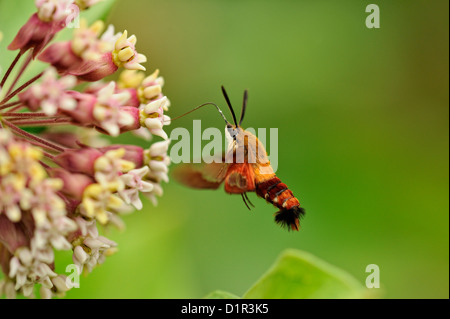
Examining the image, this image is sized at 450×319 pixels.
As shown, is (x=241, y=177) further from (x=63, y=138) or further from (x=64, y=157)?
(x=63, y=138)

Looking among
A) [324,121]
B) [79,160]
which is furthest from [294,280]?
[324,121]

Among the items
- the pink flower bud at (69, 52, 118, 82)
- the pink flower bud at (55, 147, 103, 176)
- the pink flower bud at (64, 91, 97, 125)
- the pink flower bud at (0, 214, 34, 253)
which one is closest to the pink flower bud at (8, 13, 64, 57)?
the pink flower bud at (69, 52, 118, 82)

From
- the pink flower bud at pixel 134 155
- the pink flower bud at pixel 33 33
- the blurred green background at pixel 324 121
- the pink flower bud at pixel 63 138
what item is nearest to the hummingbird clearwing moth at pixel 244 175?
the pink flower bud at pixel 134 155

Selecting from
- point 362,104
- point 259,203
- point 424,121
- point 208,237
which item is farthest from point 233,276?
point 424,121

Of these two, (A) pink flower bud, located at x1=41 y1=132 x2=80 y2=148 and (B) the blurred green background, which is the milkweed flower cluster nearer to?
(A) pink flower bud, located at x1=41 y1=132 x2=80 y2=148
